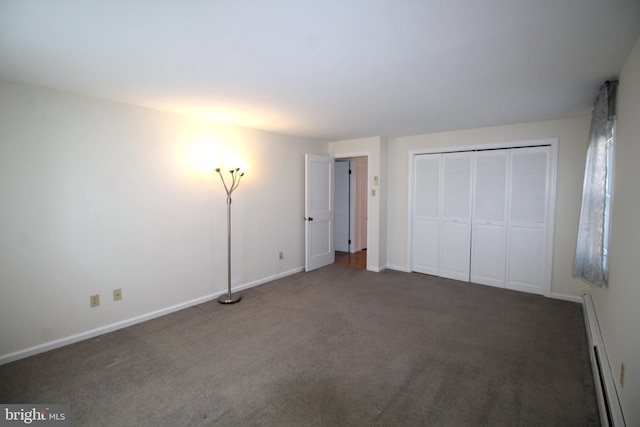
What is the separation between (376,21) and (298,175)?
11.8 ft

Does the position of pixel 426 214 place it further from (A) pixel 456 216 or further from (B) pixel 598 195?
(B) pixel 598 195

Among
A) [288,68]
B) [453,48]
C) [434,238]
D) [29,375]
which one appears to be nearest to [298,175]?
[434,238]

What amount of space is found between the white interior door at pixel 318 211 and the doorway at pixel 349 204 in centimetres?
120

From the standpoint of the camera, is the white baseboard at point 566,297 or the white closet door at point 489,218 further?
the white closet door at point 489,218

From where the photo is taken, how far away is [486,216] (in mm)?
4441

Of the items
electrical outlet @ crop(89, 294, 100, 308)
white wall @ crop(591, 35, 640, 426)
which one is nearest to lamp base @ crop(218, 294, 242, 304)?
electrical outlet @ crop(89, 294, 100, 308)

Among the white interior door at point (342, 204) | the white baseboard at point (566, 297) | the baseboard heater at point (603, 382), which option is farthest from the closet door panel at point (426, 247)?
the baseboard heater at point (603, 382)

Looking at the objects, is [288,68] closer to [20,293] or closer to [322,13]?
[322,13]

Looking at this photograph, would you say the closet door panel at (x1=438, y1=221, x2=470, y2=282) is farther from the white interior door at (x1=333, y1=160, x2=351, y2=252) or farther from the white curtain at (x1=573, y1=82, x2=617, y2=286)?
the white interior door at (x1=333, y1=160, x2=351, y2=252)

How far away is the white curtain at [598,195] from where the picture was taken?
8.05 ft

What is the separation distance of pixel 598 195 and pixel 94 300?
4.50 m

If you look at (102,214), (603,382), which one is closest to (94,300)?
(102,214)

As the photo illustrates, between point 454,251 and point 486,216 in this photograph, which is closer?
point 486,216

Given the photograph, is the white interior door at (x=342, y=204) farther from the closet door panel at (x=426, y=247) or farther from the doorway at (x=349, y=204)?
the closet door panel at (x=426, y=247)
